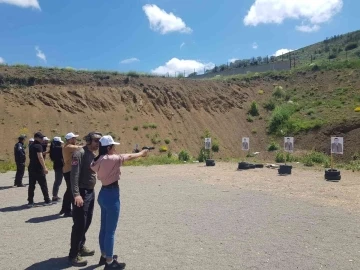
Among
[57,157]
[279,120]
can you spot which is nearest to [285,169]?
[57,157]

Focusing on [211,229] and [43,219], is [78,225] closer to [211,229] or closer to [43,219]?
[211,229]

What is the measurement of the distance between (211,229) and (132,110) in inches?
1172

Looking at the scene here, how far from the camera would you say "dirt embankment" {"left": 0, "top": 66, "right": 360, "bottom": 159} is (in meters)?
32.2

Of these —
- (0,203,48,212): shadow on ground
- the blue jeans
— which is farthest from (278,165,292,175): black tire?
the blue jeans

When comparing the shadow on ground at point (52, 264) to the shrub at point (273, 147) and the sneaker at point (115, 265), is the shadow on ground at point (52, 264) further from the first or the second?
the shrub at point (273, 147)

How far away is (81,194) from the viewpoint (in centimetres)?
592

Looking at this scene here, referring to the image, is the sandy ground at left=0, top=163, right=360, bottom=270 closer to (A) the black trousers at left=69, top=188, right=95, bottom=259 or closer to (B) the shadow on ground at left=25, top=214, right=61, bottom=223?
(B) the shadow on ground at left=25, top=214, right=61, bottom=223

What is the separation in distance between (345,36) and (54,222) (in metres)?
91.9

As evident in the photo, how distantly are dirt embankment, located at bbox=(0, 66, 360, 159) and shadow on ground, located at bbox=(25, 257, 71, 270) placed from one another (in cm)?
2360

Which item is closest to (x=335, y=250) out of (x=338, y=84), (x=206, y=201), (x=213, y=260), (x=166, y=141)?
(x=213, y=260)

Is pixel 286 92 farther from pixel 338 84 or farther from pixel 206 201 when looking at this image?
pixel 206 201

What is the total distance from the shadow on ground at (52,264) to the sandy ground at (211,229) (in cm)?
1

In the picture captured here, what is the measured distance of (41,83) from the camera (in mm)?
35969

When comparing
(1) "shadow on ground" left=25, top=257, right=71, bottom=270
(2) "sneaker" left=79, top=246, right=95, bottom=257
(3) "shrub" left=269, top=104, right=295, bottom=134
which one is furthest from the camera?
(3) "shrub" left=269, top=104, right=295, bottom=134
